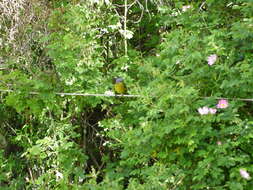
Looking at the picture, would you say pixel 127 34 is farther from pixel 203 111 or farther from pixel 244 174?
pixel 244 174

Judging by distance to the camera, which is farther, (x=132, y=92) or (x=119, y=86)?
(x=119, y=86)

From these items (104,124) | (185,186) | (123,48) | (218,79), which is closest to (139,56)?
(123,48)

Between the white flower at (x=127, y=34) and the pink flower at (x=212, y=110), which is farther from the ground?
the white flower at (x=127, y=34)

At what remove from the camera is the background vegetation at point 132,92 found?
10.1 ft

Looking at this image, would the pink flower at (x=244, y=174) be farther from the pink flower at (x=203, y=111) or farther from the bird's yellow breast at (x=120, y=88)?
the bird's yellow breast at (x=120, y=88)

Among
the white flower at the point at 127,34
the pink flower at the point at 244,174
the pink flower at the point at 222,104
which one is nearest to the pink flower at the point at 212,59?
the pink flower at the point at 222,104

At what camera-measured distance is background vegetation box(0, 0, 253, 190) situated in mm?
3070

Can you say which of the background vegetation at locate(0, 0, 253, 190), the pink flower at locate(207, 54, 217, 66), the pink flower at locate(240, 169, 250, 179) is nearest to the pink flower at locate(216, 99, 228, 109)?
the background vegetation at locate(0, 0, 253, 190)

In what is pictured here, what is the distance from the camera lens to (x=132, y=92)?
3.40 metres

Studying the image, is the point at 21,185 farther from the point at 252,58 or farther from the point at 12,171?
the point at 252,58

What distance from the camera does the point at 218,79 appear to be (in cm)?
322

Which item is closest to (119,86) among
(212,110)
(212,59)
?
(212,59)

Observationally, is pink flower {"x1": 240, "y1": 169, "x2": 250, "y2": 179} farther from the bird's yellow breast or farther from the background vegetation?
the bird's yellow breast

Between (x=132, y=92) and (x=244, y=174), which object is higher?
(x=132, y=92)
